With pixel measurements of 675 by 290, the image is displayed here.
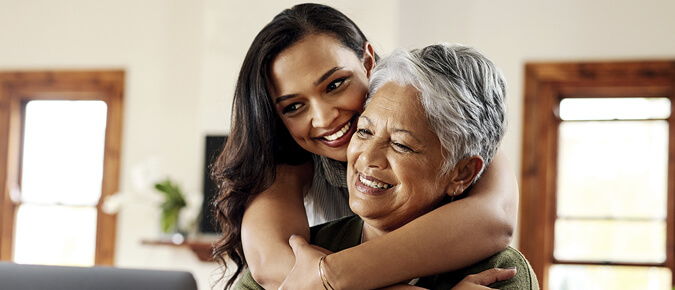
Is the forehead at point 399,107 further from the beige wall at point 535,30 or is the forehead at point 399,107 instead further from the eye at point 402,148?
the beige wall at point 535,30

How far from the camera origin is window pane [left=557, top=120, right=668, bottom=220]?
5254mm

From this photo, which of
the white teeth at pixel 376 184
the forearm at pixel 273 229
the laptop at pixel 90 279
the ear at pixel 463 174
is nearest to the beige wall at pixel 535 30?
the forearm at pixel 273 229

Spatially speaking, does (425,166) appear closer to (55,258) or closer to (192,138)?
(192,138)

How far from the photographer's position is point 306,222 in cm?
173

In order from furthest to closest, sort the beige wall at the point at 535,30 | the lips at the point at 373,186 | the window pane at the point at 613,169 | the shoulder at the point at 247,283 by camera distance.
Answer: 1. the window pane at the point at 613,169
2. the beige wall at the point at 535,30
3. the shoulder at the point at 247,283
4. the lips at the point at 373,186

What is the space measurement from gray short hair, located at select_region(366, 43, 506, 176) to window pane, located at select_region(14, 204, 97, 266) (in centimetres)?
516

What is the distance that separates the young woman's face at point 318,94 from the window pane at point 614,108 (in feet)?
12.6

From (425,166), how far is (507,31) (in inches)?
160

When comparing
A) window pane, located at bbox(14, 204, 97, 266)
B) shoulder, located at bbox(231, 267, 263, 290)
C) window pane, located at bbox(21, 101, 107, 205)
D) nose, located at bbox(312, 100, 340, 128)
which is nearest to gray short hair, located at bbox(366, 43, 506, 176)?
nose, located at bbox(312, 100, 340, 128)

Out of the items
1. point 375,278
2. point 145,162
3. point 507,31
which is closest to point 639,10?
point 507,31

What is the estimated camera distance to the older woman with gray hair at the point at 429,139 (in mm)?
1449

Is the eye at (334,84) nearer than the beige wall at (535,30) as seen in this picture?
Yes

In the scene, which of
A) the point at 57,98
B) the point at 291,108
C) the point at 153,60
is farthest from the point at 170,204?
the point at 291,108

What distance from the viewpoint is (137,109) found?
19.5 ft
